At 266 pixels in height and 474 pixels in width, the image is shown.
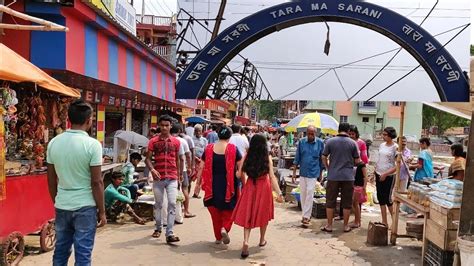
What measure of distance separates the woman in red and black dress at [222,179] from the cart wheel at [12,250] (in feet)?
7.52

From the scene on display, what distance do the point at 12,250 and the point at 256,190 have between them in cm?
294

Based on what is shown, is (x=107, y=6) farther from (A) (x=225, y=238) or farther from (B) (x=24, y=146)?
(A) (x=225, y=238)

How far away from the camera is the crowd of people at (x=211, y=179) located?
3766mm

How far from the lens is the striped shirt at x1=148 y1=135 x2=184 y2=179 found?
20.6ft

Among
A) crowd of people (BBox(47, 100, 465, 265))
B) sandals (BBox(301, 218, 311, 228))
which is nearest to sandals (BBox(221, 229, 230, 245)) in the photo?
crowd of people (BBox(47, 100, 465, 265))

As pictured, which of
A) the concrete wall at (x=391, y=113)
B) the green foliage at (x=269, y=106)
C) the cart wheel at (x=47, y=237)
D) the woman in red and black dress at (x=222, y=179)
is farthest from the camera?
the concrete wall at (x=391, y=113)

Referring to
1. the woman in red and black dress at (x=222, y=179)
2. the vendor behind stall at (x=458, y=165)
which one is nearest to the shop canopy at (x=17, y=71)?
the woman in red and black dress at (x=222, y=179)

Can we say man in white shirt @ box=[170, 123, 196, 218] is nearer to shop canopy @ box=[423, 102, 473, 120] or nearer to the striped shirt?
the striped shirt

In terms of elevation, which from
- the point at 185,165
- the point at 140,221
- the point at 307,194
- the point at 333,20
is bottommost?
the point at 140,221

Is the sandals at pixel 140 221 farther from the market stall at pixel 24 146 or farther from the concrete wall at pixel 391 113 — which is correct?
the concrete wall at pixel 391 113

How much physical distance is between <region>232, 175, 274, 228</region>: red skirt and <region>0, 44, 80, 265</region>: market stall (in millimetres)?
2489

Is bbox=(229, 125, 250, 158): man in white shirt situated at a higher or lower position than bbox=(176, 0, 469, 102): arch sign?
lower

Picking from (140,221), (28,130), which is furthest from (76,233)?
(140,221)

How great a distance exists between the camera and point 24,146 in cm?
603
